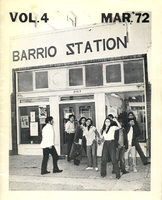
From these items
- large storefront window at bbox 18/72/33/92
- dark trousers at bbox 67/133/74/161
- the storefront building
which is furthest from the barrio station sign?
dark trousers at bbox 67/133/74/161

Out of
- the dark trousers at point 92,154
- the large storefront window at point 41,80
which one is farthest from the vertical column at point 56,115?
the dark trousers at point 92,154

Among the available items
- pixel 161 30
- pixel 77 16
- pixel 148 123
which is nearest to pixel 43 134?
pixel 148 123

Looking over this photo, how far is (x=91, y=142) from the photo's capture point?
1899 millimetres

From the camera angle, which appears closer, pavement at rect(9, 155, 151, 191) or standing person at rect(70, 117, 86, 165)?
pavement at rect(9, 155, 151, 191)

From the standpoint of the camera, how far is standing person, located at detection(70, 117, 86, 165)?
1904mm

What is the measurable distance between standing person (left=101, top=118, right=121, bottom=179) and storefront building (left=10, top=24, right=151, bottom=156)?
46 mm

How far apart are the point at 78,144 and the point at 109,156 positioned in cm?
26

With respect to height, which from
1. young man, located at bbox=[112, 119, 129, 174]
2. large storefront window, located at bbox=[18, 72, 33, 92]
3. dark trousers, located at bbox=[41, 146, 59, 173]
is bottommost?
dark trousers, located at bbox=[41, 146, 59, 173]

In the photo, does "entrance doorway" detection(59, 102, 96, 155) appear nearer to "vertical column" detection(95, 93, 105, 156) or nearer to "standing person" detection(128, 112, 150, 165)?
Answer: "vertical column" detection(95, 93, 105, 156)

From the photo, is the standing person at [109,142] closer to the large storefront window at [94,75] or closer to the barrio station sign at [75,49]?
the large storefront window at [94,75]

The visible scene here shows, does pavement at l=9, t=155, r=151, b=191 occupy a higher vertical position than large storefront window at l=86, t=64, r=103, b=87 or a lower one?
lower

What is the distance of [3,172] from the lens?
1848mm

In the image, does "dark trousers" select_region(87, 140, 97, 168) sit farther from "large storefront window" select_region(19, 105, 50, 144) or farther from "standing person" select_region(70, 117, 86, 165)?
"large storefront window" select_region(19, 105, 50, 144)
